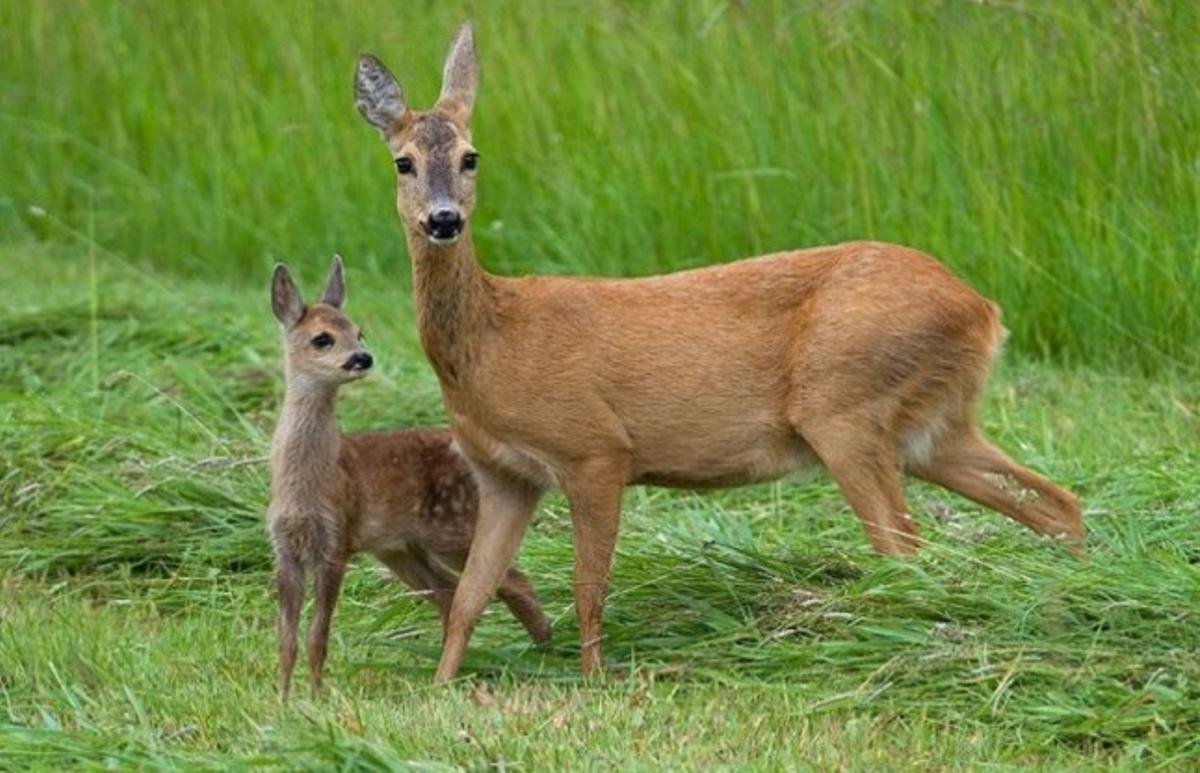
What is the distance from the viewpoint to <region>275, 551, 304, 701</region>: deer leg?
7281mm

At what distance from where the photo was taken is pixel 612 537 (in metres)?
7.48

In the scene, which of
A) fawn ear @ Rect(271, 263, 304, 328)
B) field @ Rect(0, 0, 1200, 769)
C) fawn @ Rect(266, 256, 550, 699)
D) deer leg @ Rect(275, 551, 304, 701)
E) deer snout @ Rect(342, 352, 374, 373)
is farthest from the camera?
fawn ear @ Rect(271, 263, 304, 328)

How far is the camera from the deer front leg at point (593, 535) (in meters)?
7.36

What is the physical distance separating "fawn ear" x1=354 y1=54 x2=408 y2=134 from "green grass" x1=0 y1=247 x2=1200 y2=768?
4.42 feet

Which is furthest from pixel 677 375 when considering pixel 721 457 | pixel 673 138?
pixel 673 138

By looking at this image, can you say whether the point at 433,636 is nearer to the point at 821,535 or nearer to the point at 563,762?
the point at 821,535

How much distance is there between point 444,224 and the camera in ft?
24.1

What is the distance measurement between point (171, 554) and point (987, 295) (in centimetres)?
364

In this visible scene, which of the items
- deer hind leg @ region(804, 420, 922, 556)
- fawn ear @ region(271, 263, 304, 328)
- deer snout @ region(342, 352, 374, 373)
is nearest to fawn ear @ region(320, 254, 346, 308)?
fawn ear @ region(271, 263, 304, 328)

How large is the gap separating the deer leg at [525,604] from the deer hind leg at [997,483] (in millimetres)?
1149

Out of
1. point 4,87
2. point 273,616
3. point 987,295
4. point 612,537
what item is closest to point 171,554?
point 273,616

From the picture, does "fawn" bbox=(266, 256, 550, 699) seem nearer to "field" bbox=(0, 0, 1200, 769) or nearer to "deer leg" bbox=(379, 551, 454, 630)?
"deer leg" bbox=(379, 551, 454, 630)

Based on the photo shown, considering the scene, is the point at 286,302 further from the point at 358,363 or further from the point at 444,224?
the point at 444,224

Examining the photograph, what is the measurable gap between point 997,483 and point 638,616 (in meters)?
1.15
